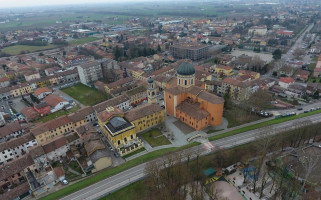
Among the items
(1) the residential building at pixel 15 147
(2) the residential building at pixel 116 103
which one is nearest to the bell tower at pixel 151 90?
(2) the residential building at pixel 116 103

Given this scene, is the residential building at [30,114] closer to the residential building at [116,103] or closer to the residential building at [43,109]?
the residential building at [43,109]

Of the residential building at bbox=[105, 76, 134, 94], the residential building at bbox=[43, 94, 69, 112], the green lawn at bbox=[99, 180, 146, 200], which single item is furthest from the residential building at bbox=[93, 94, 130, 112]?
the green lawn at bbox=[99, 180, 146, 200]

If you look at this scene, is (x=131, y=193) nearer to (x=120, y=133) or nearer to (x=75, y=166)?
(x=120, y=133)

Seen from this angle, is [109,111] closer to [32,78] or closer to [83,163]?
[83,163]

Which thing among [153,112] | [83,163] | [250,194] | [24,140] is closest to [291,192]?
[250,194]

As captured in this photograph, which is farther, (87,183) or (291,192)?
(87,183)

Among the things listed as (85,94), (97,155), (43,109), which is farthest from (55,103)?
(97,155)

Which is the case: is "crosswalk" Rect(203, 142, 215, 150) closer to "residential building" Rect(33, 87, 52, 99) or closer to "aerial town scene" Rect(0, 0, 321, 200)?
"aerial town scene" Rect(0, 0, 321, 200)
